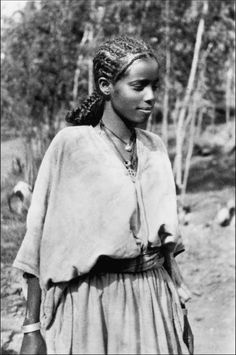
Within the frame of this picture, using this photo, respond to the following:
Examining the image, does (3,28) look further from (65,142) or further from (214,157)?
(65,142)

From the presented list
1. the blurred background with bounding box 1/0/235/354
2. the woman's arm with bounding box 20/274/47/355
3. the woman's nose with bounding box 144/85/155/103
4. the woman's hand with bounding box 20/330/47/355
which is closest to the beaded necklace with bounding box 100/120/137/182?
the woman's nose with bounding box 144/85/155/103

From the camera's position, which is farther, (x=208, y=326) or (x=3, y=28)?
(x=3, y=28)

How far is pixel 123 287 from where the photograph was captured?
181 cm

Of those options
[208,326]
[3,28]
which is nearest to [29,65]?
[3,28]

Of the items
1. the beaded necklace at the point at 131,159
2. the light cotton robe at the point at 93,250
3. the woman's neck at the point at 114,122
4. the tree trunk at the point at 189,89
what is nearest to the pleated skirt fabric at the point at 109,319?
the light cotton robe at the point at 93,250

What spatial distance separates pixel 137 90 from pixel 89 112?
219 millimetres

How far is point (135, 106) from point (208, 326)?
4.91 metres

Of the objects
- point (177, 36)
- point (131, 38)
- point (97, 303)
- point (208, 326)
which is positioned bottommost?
point (208, 326)

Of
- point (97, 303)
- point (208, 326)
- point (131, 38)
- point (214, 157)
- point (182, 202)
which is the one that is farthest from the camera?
point (214, 157)

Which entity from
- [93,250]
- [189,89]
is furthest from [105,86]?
[189,89]

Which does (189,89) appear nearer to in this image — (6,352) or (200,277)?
(200,277)

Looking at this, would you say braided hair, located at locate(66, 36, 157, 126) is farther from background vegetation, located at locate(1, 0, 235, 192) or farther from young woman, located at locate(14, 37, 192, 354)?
background vegetation, located at locate(1, 0, 235, 192)

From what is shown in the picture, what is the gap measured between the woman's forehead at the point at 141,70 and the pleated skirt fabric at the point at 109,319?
1.90 feet

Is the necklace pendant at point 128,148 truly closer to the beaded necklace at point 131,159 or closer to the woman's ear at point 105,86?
the beaded necklace at point 131,159
